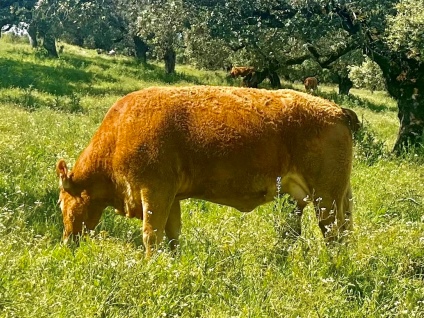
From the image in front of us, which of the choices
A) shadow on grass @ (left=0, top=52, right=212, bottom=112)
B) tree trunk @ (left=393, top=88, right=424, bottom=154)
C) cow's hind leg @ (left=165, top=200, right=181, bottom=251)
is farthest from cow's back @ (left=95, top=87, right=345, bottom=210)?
shadow on grass @ (left=0, top=52, right=212, bottom=112)

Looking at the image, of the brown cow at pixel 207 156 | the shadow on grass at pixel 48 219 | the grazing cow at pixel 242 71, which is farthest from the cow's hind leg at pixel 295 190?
the grazing cow at pixel 242 71

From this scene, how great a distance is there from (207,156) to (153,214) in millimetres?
789

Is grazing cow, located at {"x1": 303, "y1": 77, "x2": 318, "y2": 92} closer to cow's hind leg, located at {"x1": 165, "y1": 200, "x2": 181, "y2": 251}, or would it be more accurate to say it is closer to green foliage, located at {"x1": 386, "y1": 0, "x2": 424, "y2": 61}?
green foliage, located at {"x1": 386, "y1": 0, "x2": 424, "y2": 61}

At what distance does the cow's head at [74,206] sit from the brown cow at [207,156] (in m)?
0.01

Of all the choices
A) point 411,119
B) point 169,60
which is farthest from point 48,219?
point 169,60

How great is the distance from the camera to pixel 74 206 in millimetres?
5742

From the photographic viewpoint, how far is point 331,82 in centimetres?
5000

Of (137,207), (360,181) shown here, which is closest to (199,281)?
(137,207)

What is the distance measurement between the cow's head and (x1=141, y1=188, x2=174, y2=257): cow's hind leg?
76 centimetres

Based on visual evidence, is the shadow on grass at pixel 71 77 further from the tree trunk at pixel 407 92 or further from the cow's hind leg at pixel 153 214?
the cow's hind leg at pixel 153 214

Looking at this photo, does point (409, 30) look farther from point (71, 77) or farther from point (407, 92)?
point (71, 77)

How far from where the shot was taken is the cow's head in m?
5.71

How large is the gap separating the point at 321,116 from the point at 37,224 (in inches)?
126

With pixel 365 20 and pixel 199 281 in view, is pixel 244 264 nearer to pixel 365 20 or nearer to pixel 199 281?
pixel 199 281
